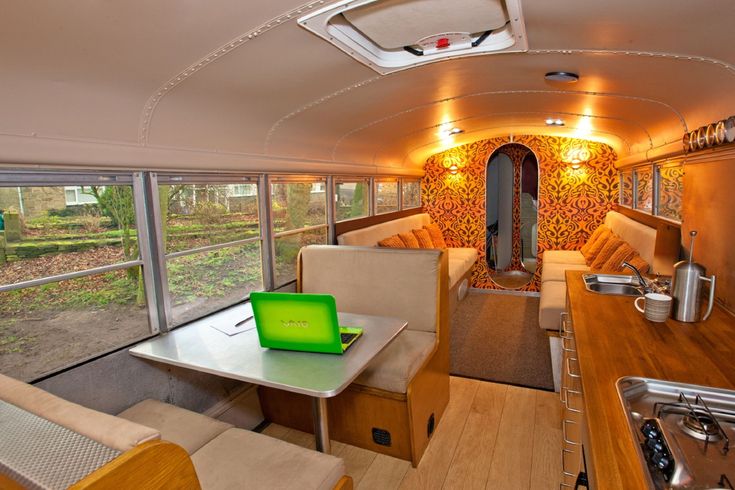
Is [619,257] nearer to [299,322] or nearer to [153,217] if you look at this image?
[299,322]

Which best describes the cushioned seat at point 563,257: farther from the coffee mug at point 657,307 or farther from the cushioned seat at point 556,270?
the coffee mug at point 657,307

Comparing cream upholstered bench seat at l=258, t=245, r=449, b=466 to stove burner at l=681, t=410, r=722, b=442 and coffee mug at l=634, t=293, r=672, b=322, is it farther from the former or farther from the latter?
stove burner at l=681, t=410, r=722, b=442

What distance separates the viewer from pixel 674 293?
5.84ft

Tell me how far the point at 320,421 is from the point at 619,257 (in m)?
3.17

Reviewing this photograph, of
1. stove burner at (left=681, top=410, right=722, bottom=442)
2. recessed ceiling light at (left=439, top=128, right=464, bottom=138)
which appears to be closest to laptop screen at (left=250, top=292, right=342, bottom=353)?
stove burner at (left=681, top=410, right=722, bottom=442)

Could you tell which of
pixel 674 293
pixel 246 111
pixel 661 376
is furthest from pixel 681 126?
pixel 246 111

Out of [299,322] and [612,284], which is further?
[612,284]

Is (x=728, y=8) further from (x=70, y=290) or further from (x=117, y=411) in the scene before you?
(x=117, y=411)

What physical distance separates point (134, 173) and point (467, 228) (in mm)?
5017

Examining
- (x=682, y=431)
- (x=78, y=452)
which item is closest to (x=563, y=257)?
(x=682, y=431)

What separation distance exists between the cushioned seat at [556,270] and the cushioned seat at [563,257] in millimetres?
151

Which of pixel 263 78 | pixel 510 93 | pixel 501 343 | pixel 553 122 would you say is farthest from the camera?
pixel 553 122

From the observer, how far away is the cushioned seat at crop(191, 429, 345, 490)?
1.41 m

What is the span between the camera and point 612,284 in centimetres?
248
